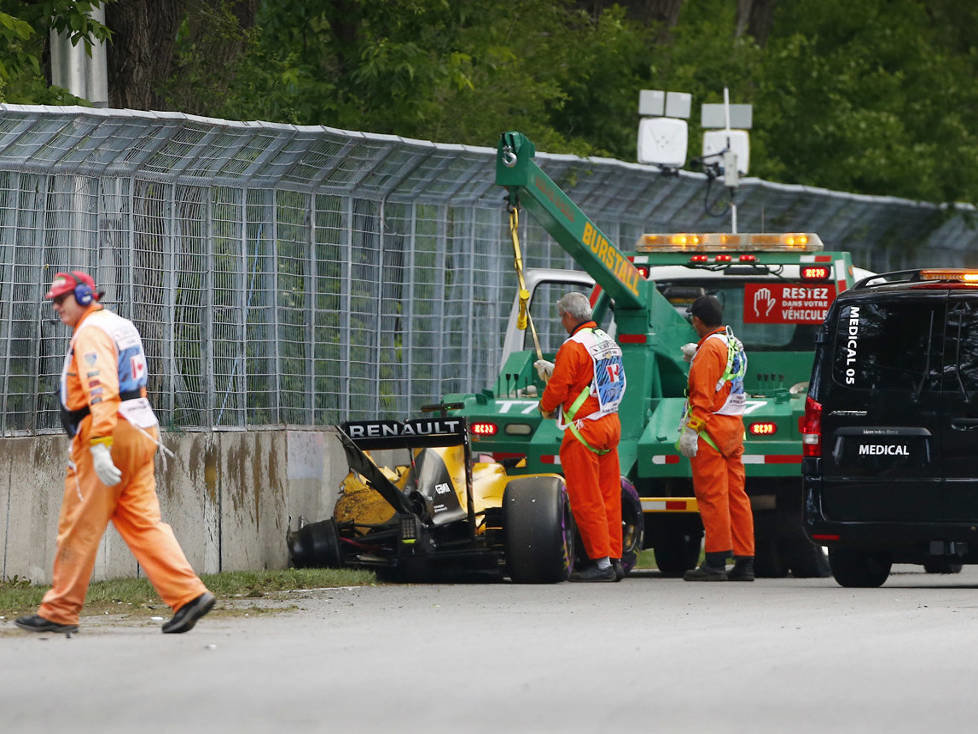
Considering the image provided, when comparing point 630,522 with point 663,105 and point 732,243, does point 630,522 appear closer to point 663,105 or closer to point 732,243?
point 732,243

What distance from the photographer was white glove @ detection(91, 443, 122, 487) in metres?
10.3

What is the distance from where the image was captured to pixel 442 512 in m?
14.3

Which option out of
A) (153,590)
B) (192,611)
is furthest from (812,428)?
(192,611)

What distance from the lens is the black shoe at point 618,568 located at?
14.8m

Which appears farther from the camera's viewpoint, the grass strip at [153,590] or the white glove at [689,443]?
the white glove at [689,443]

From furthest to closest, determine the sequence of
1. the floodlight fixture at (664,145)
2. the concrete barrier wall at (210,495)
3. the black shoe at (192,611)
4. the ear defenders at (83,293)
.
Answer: the floodlight fixture at (664,145) → the concrete barrier wall at (210,495) → the ear defenders at (83,293) → the black shoe at (192,611)

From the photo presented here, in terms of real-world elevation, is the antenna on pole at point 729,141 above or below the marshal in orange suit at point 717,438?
above

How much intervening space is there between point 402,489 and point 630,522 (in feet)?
→ 5.66

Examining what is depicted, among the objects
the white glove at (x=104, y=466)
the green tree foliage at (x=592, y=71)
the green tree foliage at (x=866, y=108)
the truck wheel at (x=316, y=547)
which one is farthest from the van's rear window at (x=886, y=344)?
the green tree foliage at (x=866, y=108)

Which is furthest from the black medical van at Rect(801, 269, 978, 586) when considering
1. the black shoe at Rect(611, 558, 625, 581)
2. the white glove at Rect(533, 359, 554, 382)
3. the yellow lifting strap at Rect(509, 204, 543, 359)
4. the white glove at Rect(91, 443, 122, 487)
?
the white glove at Rect(91, 443, 122, 487)

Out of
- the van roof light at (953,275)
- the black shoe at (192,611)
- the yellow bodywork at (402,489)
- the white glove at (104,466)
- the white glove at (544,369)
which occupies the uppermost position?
the van roof light at (953,275)

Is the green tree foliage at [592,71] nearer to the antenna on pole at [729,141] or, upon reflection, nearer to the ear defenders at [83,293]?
the antenna on pole at [729,141]

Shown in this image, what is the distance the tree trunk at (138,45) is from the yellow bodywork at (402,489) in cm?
390

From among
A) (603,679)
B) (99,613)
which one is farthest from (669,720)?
(99,613)
